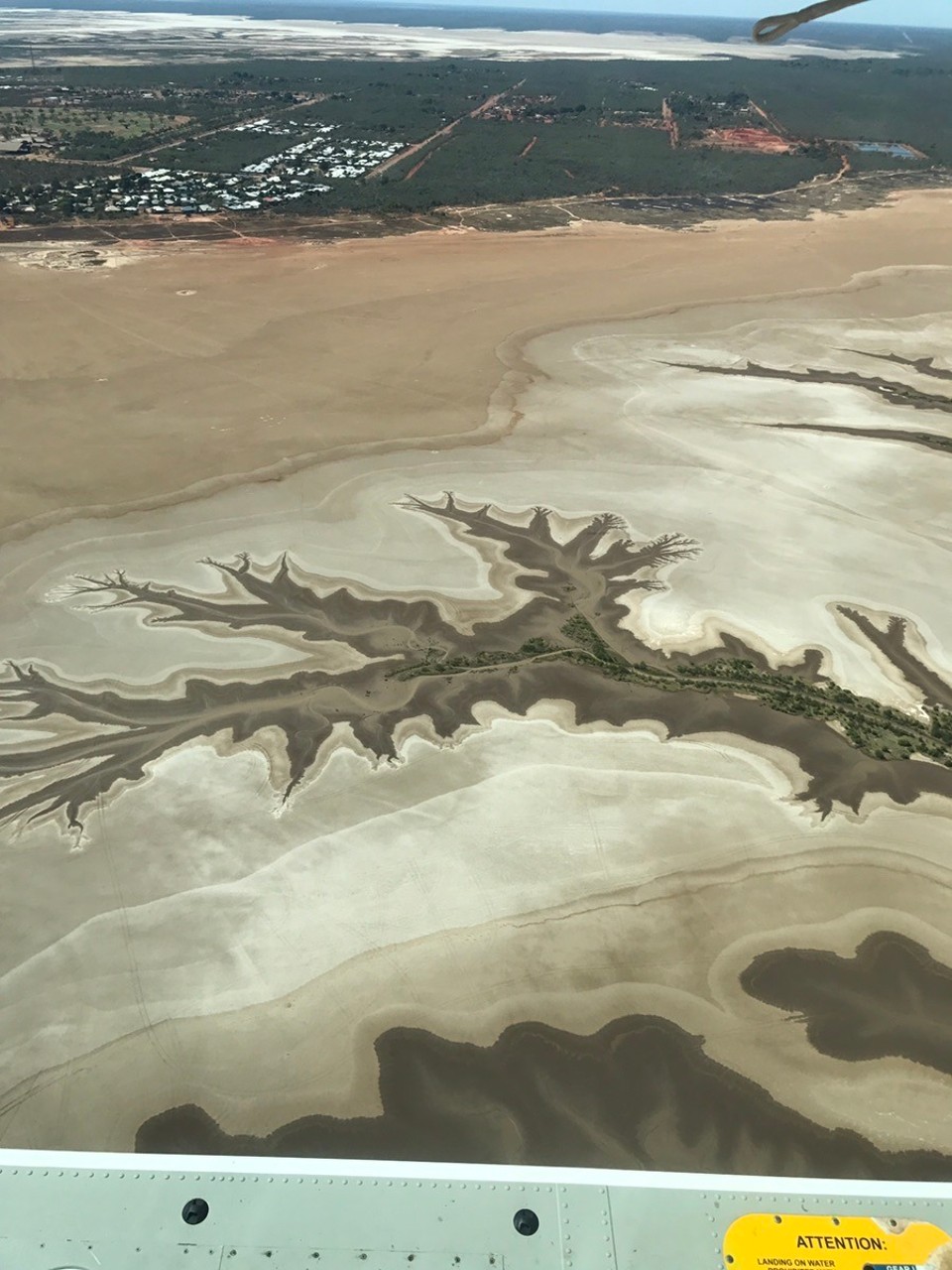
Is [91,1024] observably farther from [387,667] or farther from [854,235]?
[854,235]

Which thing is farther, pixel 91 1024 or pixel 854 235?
pixel 854 235

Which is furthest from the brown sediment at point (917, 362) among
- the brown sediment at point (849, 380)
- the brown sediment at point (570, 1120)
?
the brown sediment at point (570, 1120)

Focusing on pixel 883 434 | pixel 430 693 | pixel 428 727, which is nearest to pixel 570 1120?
pixel 428 727

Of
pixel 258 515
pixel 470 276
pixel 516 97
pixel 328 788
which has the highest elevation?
pixel 516 97

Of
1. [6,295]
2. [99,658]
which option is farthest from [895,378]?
[6,295]

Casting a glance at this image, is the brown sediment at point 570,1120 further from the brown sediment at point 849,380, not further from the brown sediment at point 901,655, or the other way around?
the brown sediment at point 849,380

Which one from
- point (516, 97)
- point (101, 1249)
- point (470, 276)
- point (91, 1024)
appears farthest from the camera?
point (516, 97)
